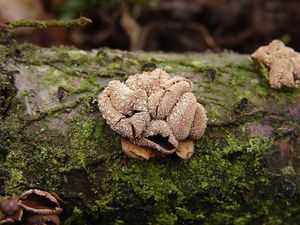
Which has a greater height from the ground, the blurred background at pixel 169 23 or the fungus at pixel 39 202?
the blurred background at pixel 169 23

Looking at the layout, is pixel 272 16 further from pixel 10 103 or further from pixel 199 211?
pixel 10 103

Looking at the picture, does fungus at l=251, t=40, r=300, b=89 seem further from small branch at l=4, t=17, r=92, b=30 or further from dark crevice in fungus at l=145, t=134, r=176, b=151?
small branch at l=4, t=17, r=92, b=30

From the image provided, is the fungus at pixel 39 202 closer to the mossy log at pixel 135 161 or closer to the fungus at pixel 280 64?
the mossy log at pixel 135 161

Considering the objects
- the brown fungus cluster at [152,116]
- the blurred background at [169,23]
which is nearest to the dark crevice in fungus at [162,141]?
the brown fungus cluster at [152,116]

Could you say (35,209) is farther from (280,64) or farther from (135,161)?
(280,64)

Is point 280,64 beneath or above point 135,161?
above

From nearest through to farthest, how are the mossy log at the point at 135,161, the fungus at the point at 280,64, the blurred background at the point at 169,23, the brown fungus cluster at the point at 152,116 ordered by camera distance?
the brown fungus cluster at the point at 152,116 → the mossy log at the point at 135,161 → the fungus at the point at 280,64 → the blurred background at the point at 169,23

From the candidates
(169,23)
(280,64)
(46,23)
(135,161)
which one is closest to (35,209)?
(135,161)
